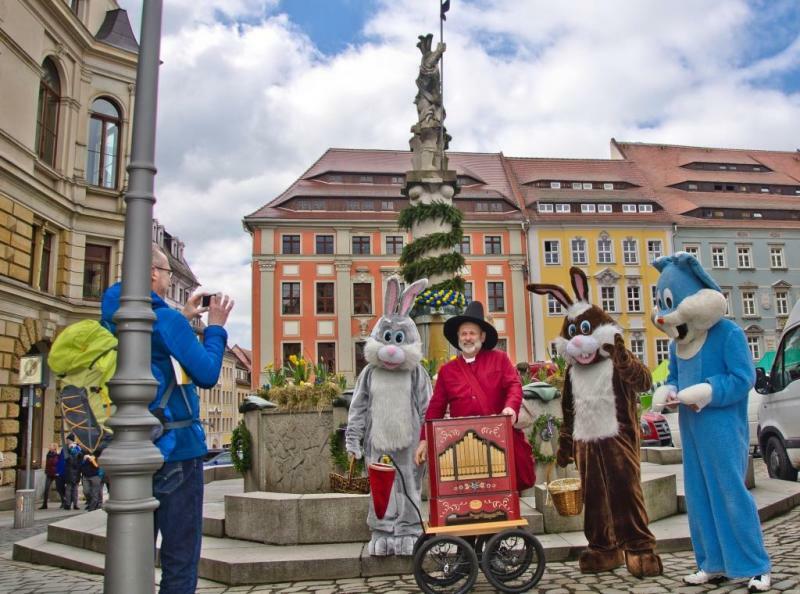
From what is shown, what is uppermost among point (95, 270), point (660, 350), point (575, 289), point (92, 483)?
point (95, 270)

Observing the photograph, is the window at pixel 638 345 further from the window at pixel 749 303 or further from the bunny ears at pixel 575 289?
the bunny ears at pixel 575 289

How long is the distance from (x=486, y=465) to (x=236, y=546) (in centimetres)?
248

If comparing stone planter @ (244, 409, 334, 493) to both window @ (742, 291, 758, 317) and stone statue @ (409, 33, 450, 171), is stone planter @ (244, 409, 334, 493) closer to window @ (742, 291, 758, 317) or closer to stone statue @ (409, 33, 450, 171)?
stone statue @ (409, 33, 450, 171)

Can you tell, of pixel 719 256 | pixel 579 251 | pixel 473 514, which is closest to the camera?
pixel 473 514

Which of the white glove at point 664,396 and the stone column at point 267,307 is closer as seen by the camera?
the white glove at point 664,396

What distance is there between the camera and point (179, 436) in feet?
11.6

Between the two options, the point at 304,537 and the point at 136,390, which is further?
the point at 304,537

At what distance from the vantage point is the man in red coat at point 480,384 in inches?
191

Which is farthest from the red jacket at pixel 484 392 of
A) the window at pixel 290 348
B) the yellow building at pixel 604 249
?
the yellow building at pixel 604 249

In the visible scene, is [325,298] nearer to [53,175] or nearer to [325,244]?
[325,244]

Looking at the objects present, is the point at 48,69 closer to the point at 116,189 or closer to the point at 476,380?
the point at 116,189

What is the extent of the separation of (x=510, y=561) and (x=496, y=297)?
1450 inches

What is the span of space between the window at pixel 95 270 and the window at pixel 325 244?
68.7ft

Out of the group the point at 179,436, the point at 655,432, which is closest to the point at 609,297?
the point at 655,432
